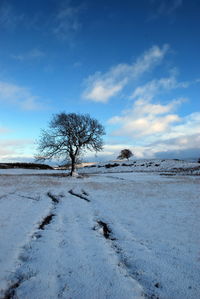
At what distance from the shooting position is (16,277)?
371 centimetres

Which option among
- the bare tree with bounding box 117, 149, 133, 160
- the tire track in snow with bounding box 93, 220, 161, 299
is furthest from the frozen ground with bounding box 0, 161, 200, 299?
the bare tree with bounding box 117, 149, 133, 160

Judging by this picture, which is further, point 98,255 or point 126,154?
point 126,154

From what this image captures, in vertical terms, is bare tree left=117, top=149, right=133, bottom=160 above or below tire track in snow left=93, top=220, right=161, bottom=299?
above

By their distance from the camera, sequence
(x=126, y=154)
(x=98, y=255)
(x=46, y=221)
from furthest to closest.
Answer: (x=126, y=154) < (x=46, y=221) < (x=98, y=255)

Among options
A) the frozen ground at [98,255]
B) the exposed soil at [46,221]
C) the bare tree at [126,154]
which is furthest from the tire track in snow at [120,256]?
the bare tree at [126,154]

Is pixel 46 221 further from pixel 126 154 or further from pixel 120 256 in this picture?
pixel 126 154

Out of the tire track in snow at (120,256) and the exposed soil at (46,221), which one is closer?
the tire track in snow at (120,256)

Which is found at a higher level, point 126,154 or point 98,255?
point 126,154

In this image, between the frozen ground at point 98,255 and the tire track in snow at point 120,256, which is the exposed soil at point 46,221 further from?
the tire track in snow at point 120,256

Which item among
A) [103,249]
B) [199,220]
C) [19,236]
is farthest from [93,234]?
[199,220]

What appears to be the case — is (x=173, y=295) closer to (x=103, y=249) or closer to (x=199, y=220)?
(x=103, y=249)

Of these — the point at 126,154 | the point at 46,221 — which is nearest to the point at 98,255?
the point at 46,221

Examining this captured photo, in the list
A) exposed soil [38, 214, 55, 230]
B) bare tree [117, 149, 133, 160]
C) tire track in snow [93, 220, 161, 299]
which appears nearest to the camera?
tire track in snow [93, 220, 161, 299]

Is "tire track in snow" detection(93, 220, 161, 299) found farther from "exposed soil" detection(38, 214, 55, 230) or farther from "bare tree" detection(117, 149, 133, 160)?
"bare tree" detection(117, 149, 133, 160)
